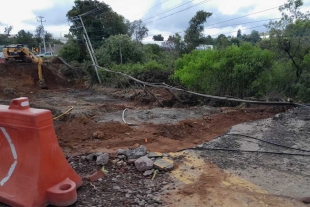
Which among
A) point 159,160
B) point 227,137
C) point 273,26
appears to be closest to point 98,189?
point 159,160

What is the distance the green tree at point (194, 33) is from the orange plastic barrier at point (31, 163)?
25730 mm

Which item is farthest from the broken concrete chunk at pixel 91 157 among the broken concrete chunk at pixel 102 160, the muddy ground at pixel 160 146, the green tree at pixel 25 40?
the green tree at pixel 25 40

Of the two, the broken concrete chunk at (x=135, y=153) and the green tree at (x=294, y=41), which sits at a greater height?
the green tree at (x=294, y=41)

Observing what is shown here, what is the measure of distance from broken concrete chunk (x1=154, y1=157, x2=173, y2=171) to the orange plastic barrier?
1.19 metres

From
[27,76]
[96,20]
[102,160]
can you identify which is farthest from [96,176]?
[96,20]

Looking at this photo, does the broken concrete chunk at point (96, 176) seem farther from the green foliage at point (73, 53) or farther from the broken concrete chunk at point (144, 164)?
the green foliage at point (73, 53)

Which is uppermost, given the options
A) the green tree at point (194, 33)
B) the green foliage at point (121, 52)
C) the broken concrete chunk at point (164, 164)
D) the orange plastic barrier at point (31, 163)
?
the green tree at point (194, 33)

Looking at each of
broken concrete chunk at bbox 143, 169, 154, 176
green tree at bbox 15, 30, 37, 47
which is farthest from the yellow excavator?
green tree at bbox 15, 30, 37, 47

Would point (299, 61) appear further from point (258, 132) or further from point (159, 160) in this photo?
point (159, 160)

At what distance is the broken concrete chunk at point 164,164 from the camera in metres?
4.15

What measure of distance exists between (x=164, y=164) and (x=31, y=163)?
1.80 m

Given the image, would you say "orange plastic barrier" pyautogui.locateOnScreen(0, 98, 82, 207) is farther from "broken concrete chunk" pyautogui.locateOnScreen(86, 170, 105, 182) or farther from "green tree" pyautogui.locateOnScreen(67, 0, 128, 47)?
"green tree" pyautogui.locateOnScreen(67, 0, 128, 47)

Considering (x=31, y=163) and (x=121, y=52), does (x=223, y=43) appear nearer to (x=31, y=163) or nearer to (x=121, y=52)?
(x=121, y=52)

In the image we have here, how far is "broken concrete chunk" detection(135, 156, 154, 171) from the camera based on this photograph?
13.6ft
